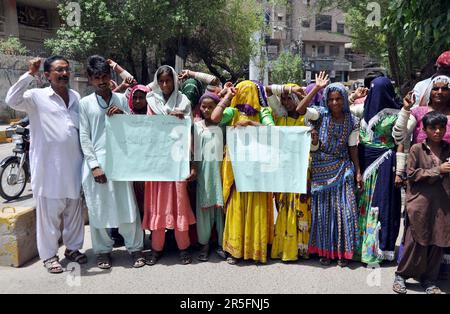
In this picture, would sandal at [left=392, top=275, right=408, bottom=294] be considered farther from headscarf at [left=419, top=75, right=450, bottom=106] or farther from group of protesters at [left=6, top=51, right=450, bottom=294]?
headscarf at [left=419, top=75, right=450, bottom=106]

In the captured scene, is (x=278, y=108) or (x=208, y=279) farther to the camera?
(x=278, y=108)

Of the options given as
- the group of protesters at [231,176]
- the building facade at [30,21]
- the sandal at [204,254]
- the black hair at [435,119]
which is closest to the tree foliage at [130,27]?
the building facade at [30,21]

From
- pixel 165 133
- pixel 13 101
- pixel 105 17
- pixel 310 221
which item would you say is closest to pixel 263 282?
pixel 310 221

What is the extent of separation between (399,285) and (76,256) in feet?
9.23

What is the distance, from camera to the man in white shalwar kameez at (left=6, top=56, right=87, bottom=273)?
3.46 metres

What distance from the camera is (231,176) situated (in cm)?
368

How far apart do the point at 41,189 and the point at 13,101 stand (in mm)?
773

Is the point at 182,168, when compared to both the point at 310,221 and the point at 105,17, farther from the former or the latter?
the point at 105,17

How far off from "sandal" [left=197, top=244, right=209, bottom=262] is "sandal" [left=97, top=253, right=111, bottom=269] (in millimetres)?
821

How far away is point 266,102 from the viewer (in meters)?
3.70

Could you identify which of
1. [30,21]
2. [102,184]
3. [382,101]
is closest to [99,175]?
[102,184]

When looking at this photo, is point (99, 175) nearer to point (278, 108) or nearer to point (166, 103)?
point (166, 103)

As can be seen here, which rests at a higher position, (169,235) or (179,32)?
(179,32)
